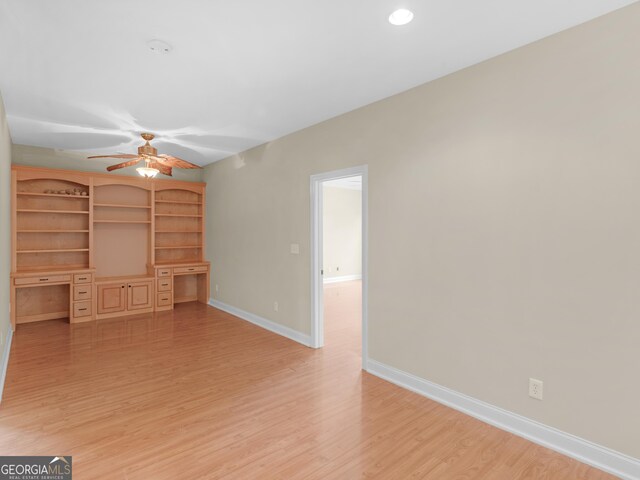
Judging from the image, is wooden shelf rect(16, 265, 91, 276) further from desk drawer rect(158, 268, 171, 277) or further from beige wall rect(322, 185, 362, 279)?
beige wall rect(322, 185, 362, 279)

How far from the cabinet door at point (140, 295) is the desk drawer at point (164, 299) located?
14 centimetres

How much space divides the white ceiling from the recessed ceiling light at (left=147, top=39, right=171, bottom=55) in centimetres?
4

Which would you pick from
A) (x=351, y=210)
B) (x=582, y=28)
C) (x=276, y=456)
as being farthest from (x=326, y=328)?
(x=351, y=210)

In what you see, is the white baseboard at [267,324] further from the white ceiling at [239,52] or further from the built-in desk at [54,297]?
the white ceiling at [239,52]

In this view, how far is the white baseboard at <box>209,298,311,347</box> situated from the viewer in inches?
177

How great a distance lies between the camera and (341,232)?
9.81 metres

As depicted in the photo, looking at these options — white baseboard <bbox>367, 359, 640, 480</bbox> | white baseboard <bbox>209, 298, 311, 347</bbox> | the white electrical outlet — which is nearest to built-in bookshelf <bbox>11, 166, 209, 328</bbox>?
white baseboard <bbox>209, 298, 311, 347</bbox>

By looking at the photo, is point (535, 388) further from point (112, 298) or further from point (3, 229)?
point (112, 298)

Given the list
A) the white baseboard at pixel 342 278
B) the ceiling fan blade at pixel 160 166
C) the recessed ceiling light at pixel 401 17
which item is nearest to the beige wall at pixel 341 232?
the white baseboard at pixel 342 278

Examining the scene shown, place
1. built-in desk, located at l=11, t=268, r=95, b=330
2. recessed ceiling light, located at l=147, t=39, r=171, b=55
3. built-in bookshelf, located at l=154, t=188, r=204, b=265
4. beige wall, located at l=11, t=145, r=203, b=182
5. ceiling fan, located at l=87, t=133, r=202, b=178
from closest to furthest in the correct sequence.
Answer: recessed ceiling light, located at l=147, t=39, r=171, b=55 → ceiling fan, located at l=87, t=133, r=202, b=178 → built-in desk, located at l=11, t=268, r=95, b=330 → beige wall, located at l=11, t=145, r=203, b=182 → built-in bookshelf, located at l=154, t=188, r=204, b=265

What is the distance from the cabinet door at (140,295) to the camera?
5879mm

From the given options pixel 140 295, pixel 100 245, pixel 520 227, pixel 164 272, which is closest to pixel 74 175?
pixel 100 245

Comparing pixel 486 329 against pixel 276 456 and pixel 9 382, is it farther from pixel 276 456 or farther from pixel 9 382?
pixel 9 382

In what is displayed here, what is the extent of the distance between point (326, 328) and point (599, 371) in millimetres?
3494
